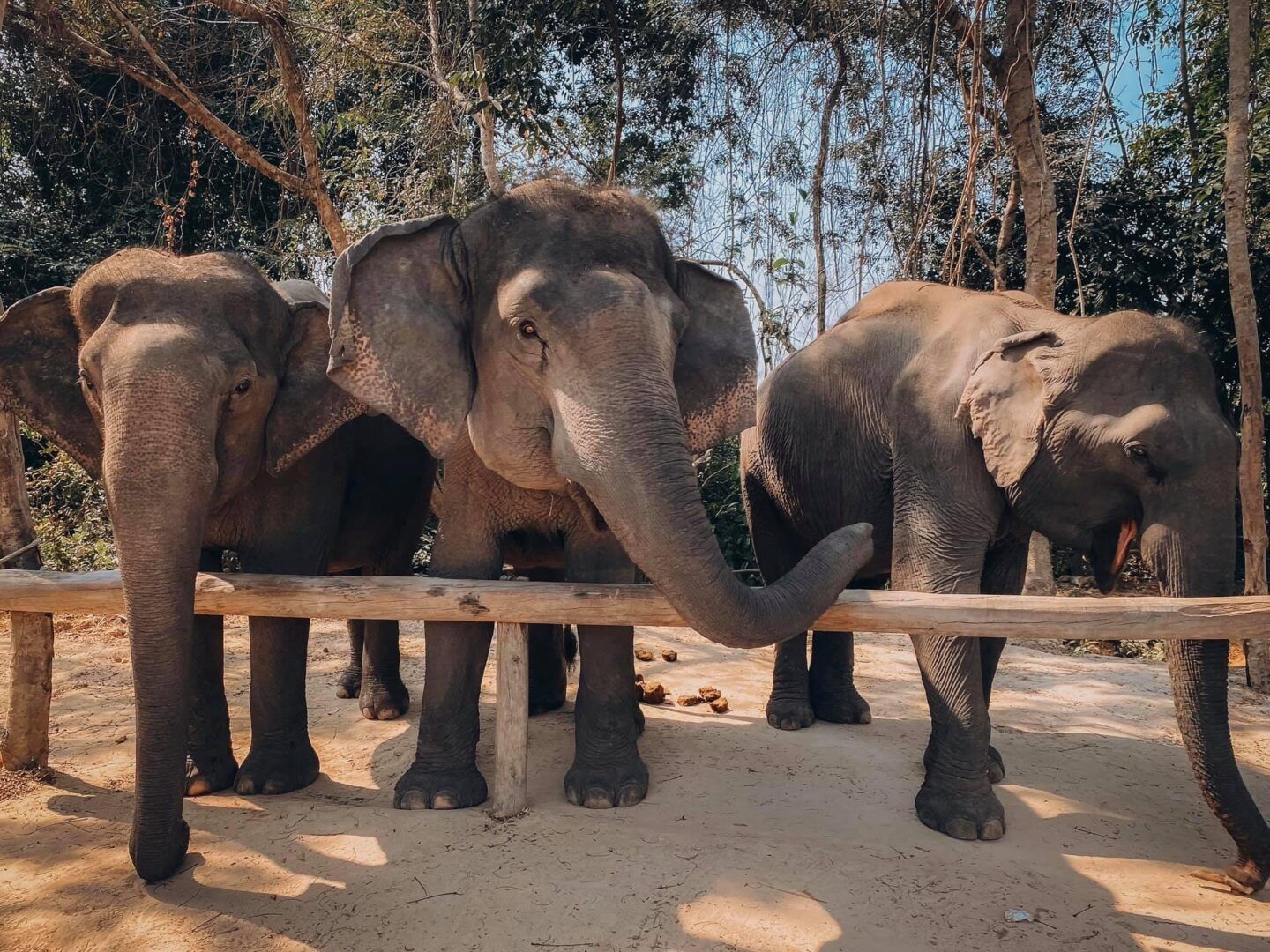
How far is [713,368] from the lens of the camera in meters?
4.00

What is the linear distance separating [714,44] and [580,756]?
6.71 metres

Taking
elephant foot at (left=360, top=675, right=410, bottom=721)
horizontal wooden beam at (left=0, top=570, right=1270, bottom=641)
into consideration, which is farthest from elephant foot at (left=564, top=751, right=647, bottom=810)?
elephant foot at (left=360, top=675, right=410, bottom=721)

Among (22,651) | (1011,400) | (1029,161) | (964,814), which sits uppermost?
(1029,161)

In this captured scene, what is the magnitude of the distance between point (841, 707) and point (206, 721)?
11.2 feet

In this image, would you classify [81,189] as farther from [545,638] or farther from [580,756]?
[580,756]

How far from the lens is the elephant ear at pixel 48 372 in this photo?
4066 millimetres

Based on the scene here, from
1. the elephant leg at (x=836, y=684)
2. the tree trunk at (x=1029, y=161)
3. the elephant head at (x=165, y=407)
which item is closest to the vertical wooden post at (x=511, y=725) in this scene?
the elephant head at (x=165, y=407)

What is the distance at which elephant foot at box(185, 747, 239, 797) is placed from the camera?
4.15 meters

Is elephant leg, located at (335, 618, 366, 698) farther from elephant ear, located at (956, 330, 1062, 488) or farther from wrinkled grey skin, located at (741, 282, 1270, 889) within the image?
elephant ear, located at (956, 330, 1062, 488)

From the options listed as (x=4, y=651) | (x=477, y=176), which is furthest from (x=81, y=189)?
(x=4, y=651)

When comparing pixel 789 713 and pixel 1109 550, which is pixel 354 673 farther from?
pixel 1109 550

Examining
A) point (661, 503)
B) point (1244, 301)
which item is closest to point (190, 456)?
point (661, 503)

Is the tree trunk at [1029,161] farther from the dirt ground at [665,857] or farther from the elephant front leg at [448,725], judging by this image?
the elephant front leg at [448,725]

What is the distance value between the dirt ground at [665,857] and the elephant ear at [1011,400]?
1.59 m
